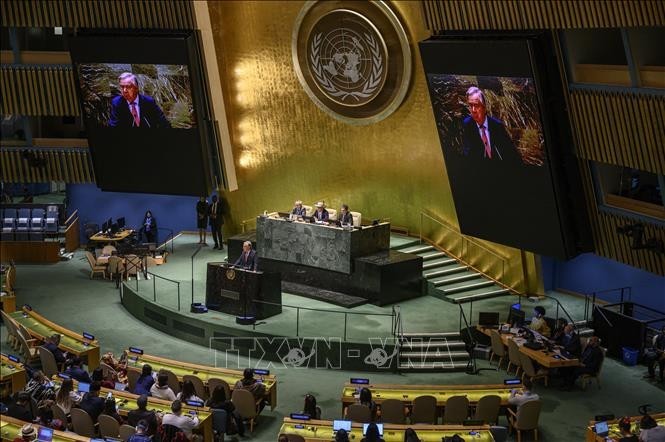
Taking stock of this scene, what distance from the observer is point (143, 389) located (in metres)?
17.4

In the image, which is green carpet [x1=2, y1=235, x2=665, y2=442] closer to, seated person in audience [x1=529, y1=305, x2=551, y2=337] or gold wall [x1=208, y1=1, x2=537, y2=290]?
seated person in audience [x1=529, y1=305, x2=551, y2=337]

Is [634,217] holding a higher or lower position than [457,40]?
lower

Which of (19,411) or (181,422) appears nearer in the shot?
(181,422)

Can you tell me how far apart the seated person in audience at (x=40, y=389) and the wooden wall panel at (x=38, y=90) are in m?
10.1

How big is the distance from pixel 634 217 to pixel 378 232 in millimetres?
6909

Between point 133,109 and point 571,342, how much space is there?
39.5ft

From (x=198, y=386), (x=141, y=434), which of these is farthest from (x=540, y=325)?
(x=141, y=434)

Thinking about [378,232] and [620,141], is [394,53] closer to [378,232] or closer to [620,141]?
[378,232]

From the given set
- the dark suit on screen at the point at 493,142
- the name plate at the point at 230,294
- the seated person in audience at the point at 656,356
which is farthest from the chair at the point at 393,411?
the name plate at the point at 230,294

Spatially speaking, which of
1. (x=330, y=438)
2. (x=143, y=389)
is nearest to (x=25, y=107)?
(x=143, y=389)

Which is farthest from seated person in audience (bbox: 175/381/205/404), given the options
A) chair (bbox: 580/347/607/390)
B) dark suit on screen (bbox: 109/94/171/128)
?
dark suit on screen (bbox: 109/94/171/128)

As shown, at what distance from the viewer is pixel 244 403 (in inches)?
685

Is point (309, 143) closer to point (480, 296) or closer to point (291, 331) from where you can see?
point (480, 296)

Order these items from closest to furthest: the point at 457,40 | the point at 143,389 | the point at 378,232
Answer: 1. the point at 143,389
2. the point at 457,40
3. the point at 378,232
